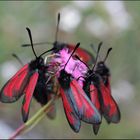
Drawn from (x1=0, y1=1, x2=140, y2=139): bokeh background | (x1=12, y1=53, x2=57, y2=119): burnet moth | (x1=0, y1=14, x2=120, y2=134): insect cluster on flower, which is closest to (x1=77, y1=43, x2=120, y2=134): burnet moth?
(x1=0, y1=14, x2=120, y2=134): insect cluster on flower

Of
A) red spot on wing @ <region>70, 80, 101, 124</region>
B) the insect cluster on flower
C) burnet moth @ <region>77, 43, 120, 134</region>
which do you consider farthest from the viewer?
burnet moth @ <region>77, 43, 120, 134</region>

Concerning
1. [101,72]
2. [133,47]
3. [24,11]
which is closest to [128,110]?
[133,47]

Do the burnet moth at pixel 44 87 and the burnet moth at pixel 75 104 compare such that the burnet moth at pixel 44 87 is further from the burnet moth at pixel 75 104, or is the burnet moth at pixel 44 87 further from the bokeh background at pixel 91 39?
the bokeh background at pixel 91 39

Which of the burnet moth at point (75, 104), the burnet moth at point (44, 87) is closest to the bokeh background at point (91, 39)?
the burnet moth at point (44, 87)

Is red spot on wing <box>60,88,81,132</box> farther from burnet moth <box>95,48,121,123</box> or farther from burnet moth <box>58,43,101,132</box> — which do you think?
burnet moth <box>95,48,121,123</box>

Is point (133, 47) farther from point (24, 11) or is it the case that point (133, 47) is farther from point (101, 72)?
point (101, 72)

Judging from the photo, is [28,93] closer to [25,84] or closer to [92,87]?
[25,84]
